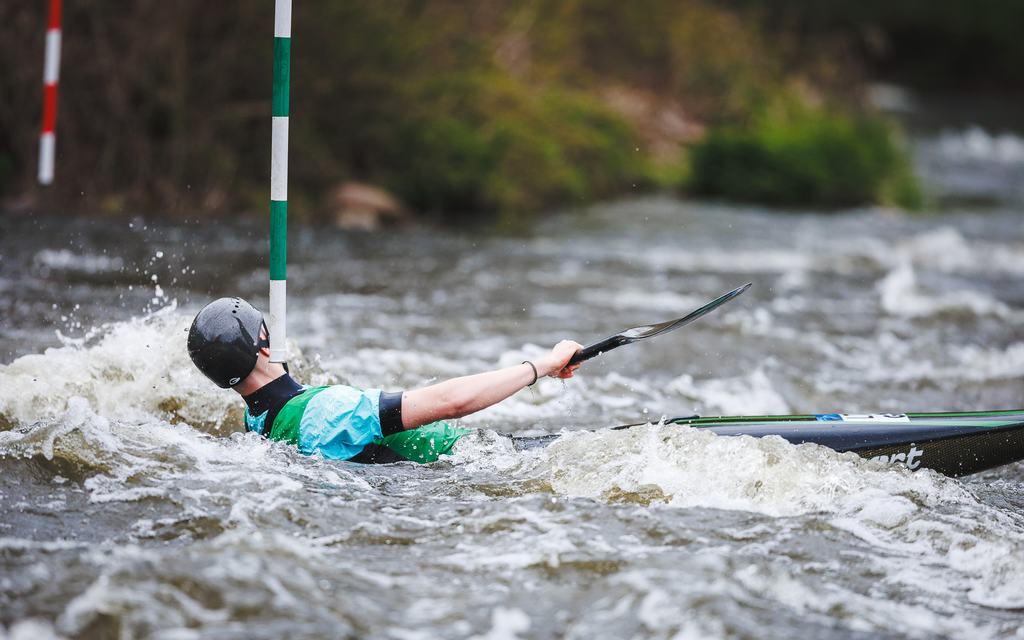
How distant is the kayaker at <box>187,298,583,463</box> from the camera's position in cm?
399

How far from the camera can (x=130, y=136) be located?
11883 millimetres

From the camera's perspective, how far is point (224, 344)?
13.0ft

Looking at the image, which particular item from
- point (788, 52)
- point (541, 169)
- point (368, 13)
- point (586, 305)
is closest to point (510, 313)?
point (586, 305)

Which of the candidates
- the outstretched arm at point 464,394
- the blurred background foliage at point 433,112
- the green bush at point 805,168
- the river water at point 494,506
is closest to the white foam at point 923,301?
the river water at point 494,506

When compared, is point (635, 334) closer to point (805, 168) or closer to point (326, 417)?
point (326, 417)

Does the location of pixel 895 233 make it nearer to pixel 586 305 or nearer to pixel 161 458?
pixel 586 305

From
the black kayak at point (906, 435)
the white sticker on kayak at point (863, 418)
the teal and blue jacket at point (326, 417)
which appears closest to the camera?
the teal and blue jacket at point (326, 417)

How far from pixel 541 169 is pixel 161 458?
11480 millimetres

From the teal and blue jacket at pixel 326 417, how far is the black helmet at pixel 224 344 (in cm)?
16

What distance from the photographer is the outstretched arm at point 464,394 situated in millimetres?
3994

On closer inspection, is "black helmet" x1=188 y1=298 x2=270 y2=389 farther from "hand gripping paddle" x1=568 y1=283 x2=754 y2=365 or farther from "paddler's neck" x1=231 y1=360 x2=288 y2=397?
"hand gripping paddle" x1=568 y1=283 x2=754 y2=365

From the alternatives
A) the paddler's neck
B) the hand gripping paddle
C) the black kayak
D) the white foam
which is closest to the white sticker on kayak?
the black kayak

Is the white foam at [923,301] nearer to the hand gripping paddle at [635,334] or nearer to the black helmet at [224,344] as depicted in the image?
the hand gripping paddle at [635,334]

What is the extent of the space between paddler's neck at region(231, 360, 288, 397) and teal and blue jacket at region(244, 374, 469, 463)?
16 mm
